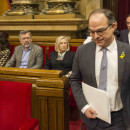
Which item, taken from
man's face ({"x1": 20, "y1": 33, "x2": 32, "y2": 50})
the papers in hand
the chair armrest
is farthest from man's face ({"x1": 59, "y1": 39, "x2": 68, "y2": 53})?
the papers in hand

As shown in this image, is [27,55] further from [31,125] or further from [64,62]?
[31,125]

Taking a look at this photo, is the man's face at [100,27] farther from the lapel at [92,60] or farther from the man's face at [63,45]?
the man's face at [63,45]

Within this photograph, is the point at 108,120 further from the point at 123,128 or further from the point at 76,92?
the point at 76,92

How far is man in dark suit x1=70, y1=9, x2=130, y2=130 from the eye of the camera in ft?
4.56

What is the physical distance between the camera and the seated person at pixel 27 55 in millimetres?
3807

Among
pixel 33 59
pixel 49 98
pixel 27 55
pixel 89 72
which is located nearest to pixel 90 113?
pixel 89 72

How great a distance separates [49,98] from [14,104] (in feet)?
1.02

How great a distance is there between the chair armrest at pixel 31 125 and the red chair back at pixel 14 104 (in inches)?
3.7

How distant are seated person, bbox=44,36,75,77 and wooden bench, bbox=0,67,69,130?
160cm

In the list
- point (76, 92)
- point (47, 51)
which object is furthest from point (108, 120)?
point (47, 51)

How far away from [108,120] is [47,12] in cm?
366

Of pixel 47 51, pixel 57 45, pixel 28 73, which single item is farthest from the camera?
pixel 47 51

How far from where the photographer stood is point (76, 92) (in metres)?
1.60

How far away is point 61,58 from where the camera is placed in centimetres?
371
